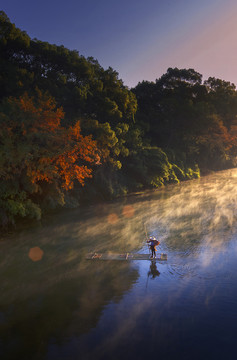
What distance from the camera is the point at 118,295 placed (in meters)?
9.68

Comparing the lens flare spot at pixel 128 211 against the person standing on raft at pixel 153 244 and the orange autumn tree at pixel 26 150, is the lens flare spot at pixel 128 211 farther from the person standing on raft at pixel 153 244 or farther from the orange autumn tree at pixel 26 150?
the person standing on raft at pixel 153 244

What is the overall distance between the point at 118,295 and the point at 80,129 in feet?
50.8

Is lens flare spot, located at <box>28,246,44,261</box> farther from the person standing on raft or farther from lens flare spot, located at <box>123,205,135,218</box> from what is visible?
lens flare spot, located at <box>123,205,135,218</box>

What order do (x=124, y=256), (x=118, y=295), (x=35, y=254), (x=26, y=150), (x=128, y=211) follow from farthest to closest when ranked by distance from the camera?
(x=128, y=211) → (x=26, y=150) → (x=35, y=254) → (x=124, y=256) → (x=118, y=295)

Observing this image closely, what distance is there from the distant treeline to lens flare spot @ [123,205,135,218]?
3560mm

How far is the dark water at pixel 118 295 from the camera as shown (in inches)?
283

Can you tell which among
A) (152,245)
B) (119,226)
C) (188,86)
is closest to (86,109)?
(119,226)

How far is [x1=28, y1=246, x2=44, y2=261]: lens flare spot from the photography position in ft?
44.2

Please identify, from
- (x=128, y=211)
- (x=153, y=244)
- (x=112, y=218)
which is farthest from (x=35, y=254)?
(x=128, y=211)

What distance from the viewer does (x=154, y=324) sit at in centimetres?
795

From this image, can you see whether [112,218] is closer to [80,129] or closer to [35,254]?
[80,129]

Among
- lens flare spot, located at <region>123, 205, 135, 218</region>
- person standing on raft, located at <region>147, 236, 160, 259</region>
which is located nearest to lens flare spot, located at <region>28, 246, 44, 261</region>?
person standing on raft, located at <region>147, 236, 160, 259</region>

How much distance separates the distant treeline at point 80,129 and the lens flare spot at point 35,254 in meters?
3.97

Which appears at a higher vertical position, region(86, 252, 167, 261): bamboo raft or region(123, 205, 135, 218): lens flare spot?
region(123, 205, 135, 218): lens flare spot
